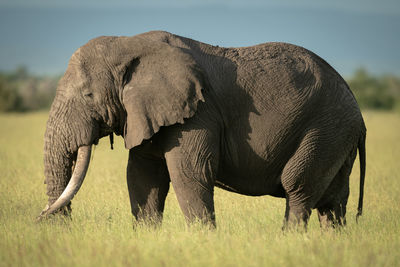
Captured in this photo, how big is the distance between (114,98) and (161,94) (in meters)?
0.48

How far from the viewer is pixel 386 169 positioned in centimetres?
1393

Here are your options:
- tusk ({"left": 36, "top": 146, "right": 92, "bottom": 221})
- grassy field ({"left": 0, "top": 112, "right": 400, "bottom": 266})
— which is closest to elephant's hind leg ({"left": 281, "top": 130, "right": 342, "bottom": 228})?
grassy field ({"left": 0, "top": 112, "right": 400, "bottom": 266})

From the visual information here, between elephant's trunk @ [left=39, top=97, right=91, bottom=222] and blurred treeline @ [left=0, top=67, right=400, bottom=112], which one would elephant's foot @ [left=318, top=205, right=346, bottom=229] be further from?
blurred treeline @ [left=0, top=67, right=400, bottom=112]

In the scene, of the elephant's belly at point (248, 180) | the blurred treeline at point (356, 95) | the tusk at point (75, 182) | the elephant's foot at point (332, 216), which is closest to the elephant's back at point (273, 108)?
the elephant's belly at point (248, 180)

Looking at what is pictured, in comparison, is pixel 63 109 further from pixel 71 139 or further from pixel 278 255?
pixel 278 255

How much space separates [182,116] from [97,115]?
861 mm

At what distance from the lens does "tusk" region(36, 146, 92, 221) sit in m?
6.58

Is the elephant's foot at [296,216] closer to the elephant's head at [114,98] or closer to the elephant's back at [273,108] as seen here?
the elephant's back at [273,108]

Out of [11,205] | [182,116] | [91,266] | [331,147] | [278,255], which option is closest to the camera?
[91,266]

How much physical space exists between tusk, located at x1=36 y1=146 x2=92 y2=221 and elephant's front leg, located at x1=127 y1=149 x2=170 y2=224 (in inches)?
28.0

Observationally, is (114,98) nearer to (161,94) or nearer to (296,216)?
(161,94)

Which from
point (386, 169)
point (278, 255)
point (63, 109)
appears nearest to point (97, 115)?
point (63, 109)

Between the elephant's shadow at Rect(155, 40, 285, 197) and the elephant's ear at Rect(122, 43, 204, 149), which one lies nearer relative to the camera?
the elephant's ear at Rect(122, 43, 204, 149)

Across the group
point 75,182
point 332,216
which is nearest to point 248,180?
point 332,216
